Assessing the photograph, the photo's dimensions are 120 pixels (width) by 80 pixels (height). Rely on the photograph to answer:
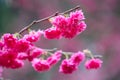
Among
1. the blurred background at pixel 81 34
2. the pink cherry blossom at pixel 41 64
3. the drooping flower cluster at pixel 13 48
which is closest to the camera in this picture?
the drooping flower cluster at pixel 13 48

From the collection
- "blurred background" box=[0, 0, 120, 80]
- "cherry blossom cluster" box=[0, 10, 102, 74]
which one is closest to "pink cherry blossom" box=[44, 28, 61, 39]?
"cherry blossom cluster" box=[0, 10, 102, 74]

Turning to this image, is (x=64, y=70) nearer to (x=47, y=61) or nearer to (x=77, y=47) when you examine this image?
(x=47, y=61)

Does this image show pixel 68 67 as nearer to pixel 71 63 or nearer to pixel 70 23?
pixel 71 63

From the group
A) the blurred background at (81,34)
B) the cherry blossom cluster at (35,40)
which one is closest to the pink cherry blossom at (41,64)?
the cherry blossom cluster at (35,40)

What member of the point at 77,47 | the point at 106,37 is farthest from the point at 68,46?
the point at 106,37

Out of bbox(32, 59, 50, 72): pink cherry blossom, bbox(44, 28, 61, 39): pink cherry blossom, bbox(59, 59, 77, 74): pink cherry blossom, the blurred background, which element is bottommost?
bbox(59, 59, 77, 74): pink cherry blossom

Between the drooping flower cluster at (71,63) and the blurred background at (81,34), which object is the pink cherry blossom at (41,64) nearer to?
the drooping flower cluster at (71,63)

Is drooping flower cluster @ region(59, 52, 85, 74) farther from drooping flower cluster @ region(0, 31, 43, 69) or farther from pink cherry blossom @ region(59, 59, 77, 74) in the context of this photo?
drooping flower cluster @ region(0, 31, 43, 69)

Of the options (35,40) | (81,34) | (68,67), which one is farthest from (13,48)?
(81,34)
